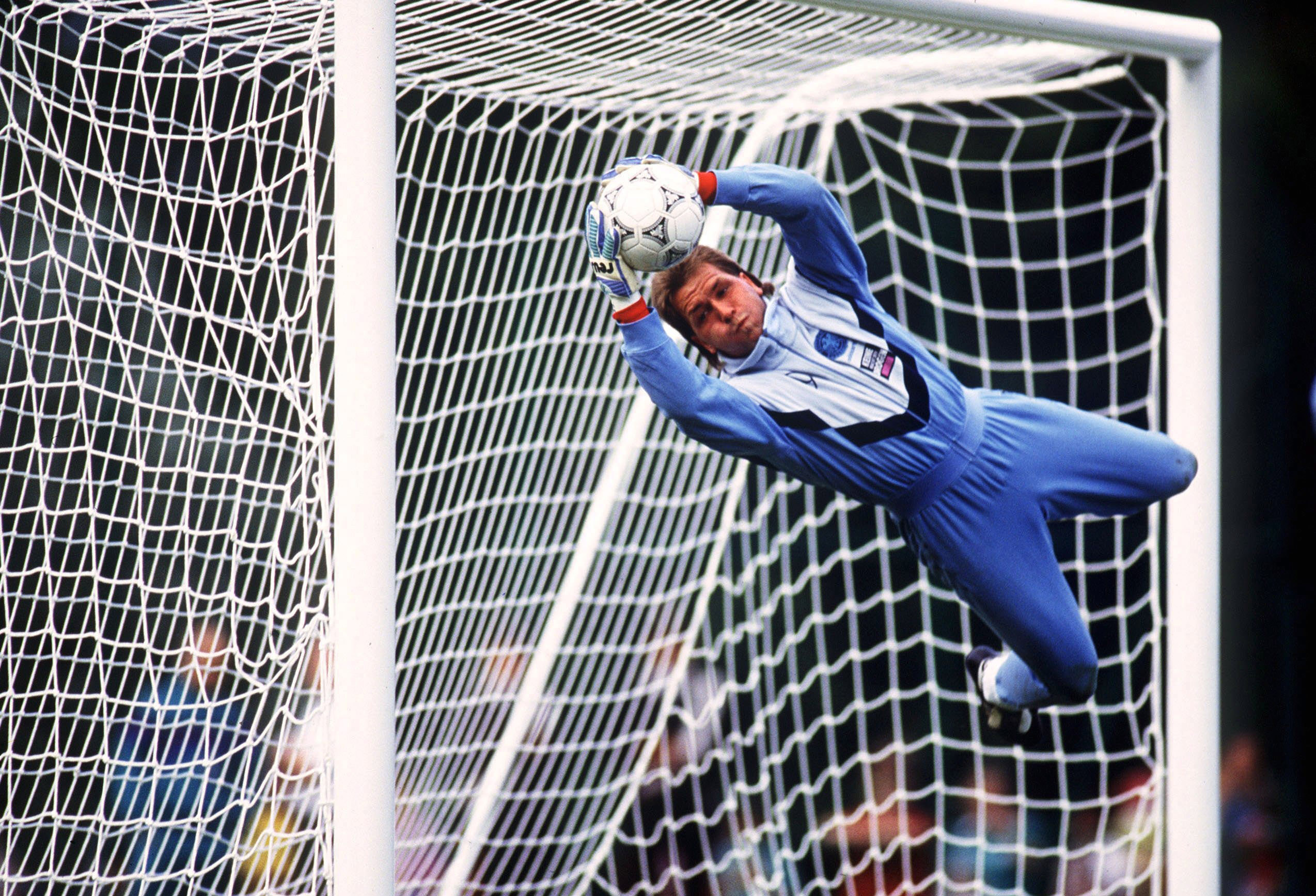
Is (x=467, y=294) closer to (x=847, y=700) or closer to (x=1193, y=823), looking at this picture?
(x=847, y=700)

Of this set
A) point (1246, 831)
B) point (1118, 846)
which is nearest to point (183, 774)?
point (1118, 846)

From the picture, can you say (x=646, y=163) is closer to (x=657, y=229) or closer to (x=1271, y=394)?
(x=657, y=229)

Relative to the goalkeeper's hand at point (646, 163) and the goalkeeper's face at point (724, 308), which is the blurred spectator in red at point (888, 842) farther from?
the goalkeeper's hand at point (646, 163)

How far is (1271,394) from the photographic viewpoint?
18.5 ft

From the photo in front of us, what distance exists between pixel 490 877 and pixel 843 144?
321cm

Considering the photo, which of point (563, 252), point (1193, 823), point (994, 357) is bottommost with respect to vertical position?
point (1193, 823)

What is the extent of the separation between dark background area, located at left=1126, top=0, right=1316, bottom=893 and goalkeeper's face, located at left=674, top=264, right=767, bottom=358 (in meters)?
3.79

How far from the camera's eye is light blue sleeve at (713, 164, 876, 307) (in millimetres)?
2447

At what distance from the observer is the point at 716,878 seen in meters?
4.47

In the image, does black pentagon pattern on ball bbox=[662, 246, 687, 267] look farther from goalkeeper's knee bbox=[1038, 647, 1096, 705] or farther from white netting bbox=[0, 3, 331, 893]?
goalkeeper's knee bbox=[1038, 647, 1096, 705]

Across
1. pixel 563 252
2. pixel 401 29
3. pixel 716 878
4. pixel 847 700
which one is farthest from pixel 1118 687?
pixel 401 29

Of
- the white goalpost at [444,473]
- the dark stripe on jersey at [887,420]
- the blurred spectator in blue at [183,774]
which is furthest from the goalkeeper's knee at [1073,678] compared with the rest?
the blurred spectator in blue at [183,774]

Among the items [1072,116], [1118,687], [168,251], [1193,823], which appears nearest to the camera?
[168,251]

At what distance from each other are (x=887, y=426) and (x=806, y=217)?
43 cm
